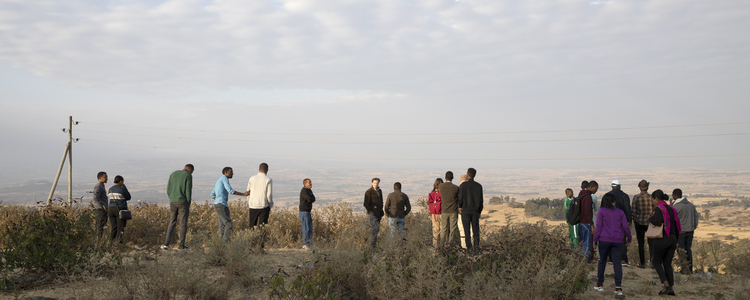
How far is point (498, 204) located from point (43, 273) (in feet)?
120

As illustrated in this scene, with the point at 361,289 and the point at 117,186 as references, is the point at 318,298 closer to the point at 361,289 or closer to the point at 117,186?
the point at 361,289

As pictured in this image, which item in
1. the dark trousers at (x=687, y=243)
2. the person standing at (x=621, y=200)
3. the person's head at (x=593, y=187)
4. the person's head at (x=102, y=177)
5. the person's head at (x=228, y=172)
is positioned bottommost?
the dark trousers at (x=687, y=243)

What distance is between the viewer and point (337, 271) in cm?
589

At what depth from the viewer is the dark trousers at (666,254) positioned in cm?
721

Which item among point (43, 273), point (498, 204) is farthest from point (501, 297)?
point (498, 204)

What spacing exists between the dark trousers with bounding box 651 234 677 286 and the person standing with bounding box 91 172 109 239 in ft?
34.6

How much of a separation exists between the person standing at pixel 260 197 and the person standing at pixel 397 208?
2.96 meters

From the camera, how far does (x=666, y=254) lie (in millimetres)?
7309

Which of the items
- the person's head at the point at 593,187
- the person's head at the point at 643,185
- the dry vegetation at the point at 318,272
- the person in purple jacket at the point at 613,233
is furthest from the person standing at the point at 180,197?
the person's head at the point at 643,185

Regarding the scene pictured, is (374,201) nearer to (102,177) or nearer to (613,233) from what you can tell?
(613,233)

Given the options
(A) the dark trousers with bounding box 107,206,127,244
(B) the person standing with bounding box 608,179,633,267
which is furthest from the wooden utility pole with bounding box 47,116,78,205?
(B) the person standing with bounding box 608,179,633,267

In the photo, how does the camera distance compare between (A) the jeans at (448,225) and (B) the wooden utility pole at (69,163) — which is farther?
(B) the wooden utility pole at (69,163)

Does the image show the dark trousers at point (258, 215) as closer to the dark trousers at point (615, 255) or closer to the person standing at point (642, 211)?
the dark trousers at point (615, 255)

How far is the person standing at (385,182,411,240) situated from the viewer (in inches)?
428
